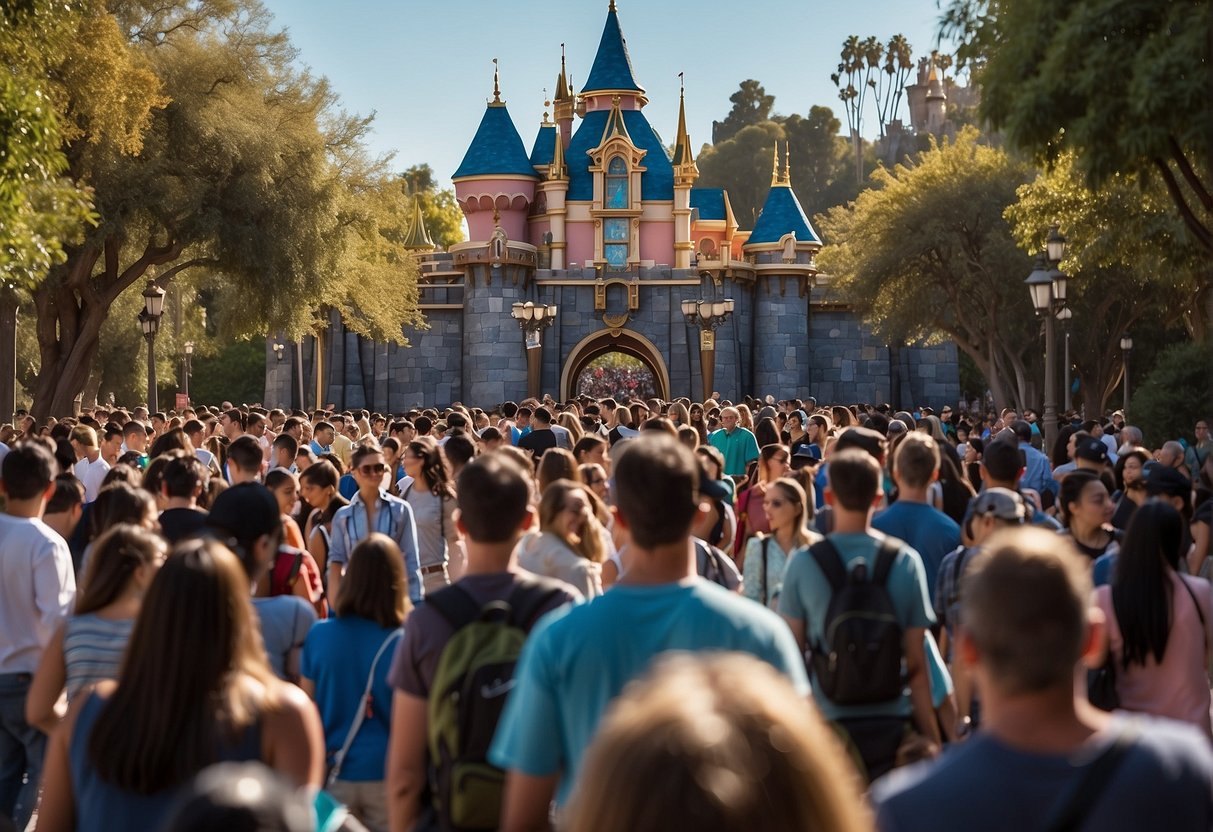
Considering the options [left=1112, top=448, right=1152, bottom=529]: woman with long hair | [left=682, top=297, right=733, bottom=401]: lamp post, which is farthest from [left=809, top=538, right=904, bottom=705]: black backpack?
[left=682, top=297, right=733, bottom=401]: lamp post

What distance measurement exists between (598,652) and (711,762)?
5.92 ft

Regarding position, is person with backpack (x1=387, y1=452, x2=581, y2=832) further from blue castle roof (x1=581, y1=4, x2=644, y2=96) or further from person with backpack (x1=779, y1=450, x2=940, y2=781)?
blue castle roof (x1=581, y1=4, x2=644, y2=96)

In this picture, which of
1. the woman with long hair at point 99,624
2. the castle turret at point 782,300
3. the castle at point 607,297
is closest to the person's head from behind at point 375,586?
the woman with long hair at point 99,624

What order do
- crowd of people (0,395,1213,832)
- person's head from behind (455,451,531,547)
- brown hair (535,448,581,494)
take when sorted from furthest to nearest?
brown hair (535,448,581,494) < person's head from behind (455,451,531,547) < crowd of people (0,395,1213,832)

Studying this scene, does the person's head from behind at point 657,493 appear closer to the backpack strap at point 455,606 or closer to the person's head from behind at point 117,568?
the backpack strap at point 455,606

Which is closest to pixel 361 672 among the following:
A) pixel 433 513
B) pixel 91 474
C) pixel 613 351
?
pixel 433 513

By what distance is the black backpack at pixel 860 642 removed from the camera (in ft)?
15.5

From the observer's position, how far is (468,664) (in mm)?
3939

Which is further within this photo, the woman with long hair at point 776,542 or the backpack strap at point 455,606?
the woman with long hair at point 776,542

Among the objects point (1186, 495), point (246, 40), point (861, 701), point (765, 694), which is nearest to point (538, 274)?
point (246, 40)

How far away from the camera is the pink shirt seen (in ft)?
17.4

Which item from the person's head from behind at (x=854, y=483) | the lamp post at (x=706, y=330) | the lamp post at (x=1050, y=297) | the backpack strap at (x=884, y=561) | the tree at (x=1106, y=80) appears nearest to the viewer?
the backpack strap at (x=884, y=561)

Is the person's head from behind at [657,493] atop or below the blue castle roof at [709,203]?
below

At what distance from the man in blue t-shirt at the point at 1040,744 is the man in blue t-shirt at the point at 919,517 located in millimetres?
3786
